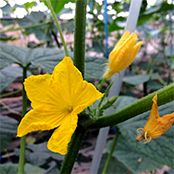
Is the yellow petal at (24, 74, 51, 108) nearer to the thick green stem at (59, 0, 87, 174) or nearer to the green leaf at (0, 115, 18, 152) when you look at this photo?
the thick green stem at (59, 0, 87, 174)

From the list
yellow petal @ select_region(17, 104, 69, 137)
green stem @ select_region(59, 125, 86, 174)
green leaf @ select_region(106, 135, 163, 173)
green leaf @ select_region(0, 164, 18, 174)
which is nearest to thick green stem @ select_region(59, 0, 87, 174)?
green stem @ select_region(59, 125, 86, 174)

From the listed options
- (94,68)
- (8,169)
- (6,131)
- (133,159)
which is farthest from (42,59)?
(133,159)

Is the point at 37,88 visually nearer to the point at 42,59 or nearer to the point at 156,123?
the point at 156,123

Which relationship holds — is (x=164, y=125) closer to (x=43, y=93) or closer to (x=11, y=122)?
(x=43, y=93)

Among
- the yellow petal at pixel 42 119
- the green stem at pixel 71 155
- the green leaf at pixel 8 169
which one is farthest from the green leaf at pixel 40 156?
the yellow petal at pixel 42 119

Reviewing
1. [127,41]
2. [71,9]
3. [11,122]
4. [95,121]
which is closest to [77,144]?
[95,121]

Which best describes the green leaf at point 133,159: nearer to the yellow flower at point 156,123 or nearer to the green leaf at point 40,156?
the green leaf at point 40,156
